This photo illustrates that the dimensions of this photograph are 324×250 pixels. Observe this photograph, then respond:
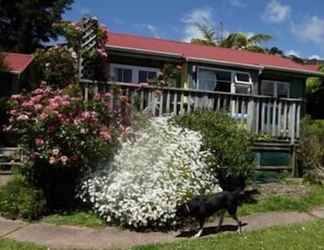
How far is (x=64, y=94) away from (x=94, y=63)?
7.21 ft

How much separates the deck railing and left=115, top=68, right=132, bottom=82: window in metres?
8.98

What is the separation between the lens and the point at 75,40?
11.7 m

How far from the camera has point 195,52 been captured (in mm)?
22844

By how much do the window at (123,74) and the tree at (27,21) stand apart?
17.9 m

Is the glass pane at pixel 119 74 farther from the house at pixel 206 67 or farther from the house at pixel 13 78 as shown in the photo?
the house at pixel 13 78

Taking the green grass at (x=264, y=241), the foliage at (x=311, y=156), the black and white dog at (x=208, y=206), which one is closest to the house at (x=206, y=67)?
the foliage at (x=311, y=156)

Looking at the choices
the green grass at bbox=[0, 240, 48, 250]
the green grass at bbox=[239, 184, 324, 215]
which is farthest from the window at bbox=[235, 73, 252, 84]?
the green grass at bbox=[0, 240, 48, 250]

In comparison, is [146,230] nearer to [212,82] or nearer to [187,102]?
[187,102]

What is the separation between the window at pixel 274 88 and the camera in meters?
24.0

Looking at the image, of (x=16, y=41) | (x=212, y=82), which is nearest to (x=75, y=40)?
(x=212, y=82)

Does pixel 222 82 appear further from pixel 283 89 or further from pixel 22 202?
pixel 22 202

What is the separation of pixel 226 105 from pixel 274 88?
41.7 ft

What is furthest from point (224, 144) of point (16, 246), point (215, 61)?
point (215, 61)

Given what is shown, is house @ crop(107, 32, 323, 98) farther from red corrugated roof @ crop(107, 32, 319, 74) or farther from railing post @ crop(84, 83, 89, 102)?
railing post @ crop(84, 83, 89, 102)
